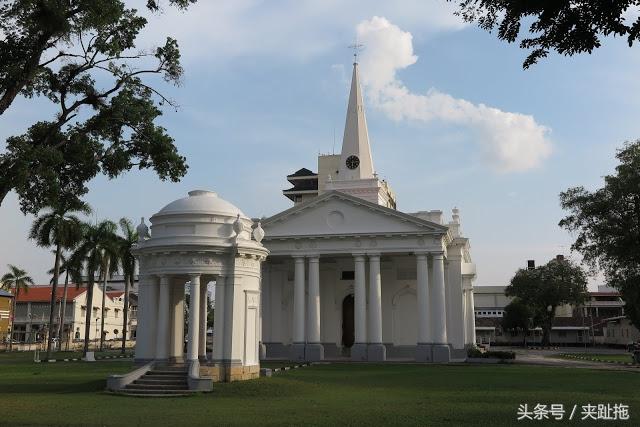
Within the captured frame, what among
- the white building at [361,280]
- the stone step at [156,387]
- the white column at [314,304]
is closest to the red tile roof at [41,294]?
the white building at [361,280]

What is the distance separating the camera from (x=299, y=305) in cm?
3906

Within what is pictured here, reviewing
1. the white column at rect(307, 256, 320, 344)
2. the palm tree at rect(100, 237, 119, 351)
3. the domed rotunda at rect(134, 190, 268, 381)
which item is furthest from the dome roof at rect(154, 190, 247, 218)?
the palm tree at rect(100, 237, 119, 351)

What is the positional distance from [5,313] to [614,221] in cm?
6472

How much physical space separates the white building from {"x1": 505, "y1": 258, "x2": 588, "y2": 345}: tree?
110 feet

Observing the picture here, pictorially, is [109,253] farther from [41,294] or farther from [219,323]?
[41,294]

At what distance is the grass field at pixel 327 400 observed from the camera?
1396 cm

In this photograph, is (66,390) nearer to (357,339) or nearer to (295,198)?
(357,339)

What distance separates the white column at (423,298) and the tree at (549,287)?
141 feet

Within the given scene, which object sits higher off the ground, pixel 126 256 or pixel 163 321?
pixel 126 256

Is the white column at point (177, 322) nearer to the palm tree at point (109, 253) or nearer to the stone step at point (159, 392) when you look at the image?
the stone step at point (159, 392)

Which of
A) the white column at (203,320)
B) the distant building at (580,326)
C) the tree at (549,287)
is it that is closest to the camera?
the white column at (203,320)

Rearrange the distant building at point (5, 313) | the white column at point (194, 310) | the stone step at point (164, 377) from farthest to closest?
1. the distant building at point (5, 313)
2. the white column at point (194, 310)
3. the stone step at point (164, 377)

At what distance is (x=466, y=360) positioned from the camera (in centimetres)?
3706

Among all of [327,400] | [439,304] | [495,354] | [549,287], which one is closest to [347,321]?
[439,304]
